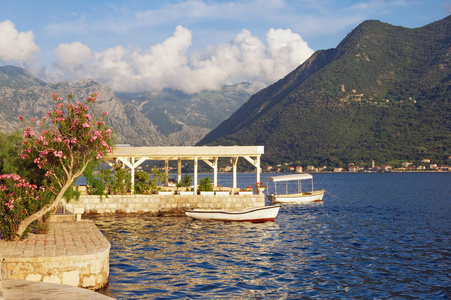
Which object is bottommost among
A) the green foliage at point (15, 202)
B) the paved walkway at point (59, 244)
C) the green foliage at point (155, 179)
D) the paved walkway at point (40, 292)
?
the paved walkway at point (40, 292)

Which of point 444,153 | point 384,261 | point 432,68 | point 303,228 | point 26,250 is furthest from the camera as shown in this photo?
point 432,68

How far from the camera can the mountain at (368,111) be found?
6142 inches

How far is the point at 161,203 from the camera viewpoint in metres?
34.7

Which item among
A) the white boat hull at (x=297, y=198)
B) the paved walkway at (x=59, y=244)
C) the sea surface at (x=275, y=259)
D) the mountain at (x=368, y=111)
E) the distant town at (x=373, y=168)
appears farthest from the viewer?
the mountain at (x=368, y=111)

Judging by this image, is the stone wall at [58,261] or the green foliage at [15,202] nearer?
the stone wall at [58,261]

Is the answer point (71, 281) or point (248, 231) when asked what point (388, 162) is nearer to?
point (248, 231)

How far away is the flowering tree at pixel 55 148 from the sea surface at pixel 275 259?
12.1 feet

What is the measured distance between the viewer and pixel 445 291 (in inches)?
591

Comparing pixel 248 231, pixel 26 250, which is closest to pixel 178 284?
pixel 26 250

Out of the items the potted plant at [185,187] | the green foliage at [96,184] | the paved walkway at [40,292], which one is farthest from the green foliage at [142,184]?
the paved walkway at [40,292]

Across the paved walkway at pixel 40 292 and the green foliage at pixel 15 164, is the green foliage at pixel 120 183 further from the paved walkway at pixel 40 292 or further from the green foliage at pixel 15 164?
the paved walkway at pixel 40 292

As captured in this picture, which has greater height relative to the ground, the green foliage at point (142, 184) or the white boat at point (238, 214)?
the green foliage at point (142, 184)

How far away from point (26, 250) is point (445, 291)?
13.5 metres

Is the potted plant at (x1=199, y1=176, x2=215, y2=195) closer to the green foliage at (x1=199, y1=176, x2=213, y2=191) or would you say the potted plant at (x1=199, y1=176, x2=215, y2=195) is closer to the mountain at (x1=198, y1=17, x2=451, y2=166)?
the green foliage at (x1=199, y1=176, x2=213, y2=191)
